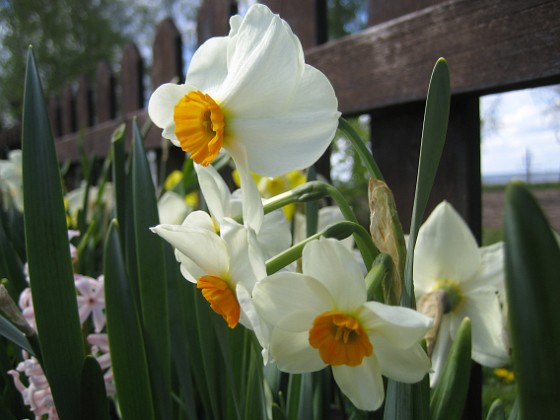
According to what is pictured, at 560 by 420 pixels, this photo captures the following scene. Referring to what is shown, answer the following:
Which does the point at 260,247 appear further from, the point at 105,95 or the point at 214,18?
the point at 105,95

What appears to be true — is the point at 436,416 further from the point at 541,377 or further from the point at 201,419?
the point at 201,419

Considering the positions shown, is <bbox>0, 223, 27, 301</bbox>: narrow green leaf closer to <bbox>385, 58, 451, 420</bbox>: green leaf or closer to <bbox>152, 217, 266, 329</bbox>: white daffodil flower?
<bbox>152, 217, 266, 329</bbox>: white daffodil flower

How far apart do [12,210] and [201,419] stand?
2.73 feet

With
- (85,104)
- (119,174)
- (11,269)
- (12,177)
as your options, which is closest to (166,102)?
(119,174)

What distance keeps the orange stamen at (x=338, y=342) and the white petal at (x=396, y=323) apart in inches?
0.5

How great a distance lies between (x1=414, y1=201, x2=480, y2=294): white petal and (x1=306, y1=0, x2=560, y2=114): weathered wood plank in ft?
1.04

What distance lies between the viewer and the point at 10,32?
453 inches

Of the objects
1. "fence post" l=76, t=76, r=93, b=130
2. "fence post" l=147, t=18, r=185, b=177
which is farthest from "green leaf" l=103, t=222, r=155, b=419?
"fence post" l=76, t=76, r=93, b=130

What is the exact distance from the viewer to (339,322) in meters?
0.35

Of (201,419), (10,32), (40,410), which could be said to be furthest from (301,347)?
(10,32)

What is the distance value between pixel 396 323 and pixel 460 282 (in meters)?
0.30

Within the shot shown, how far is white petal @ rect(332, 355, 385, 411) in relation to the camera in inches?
14.8

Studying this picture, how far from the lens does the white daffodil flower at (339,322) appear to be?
0.34 m

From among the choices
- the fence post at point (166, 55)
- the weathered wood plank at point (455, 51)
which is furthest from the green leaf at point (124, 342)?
the fence post at point (166, 55)
